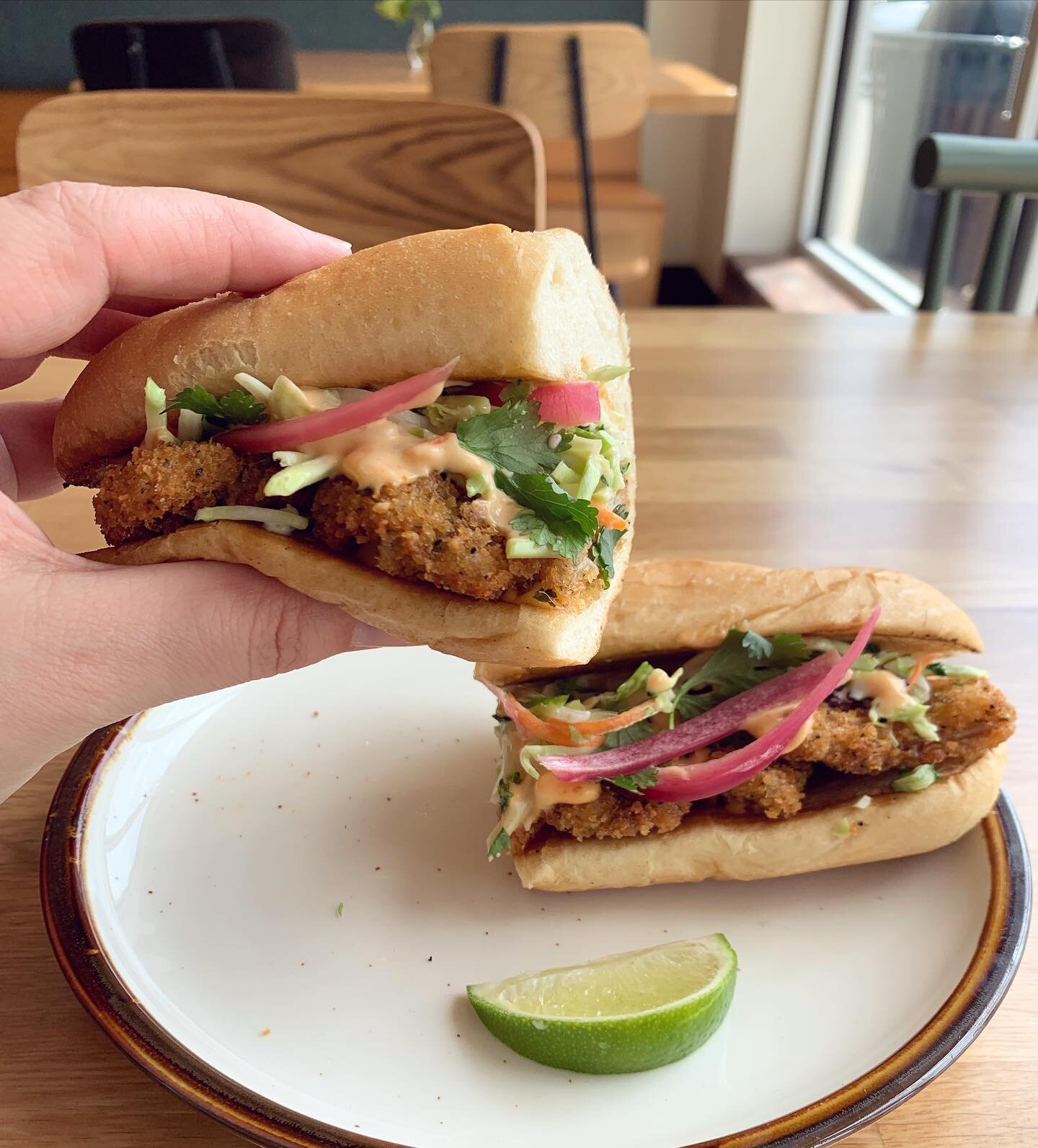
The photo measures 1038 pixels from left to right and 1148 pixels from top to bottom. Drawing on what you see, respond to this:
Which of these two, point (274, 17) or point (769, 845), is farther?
point (274, 17)

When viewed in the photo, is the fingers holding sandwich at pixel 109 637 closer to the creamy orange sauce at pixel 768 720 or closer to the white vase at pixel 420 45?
the creamy orange sauce at pixel 768 720

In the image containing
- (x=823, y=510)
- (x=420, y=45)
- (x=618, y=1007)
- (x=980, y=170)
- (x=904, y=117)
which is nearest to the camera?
(x=618, y=1007)

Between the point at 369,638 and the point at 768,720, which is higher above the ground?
the point at 369,638

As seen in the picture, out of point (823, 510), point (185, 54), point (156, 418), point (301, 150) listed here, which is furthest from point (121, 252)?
point (185, 54)

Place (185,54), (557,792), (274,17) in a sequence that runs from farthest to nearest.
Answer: (274,17) → (185,54) → (557,792)

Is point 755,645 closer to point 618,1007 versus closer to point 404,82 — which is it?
point 618,1007

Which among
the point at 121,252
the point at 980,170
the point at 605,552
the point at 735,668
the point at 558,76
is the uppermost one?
the point at 121,252
